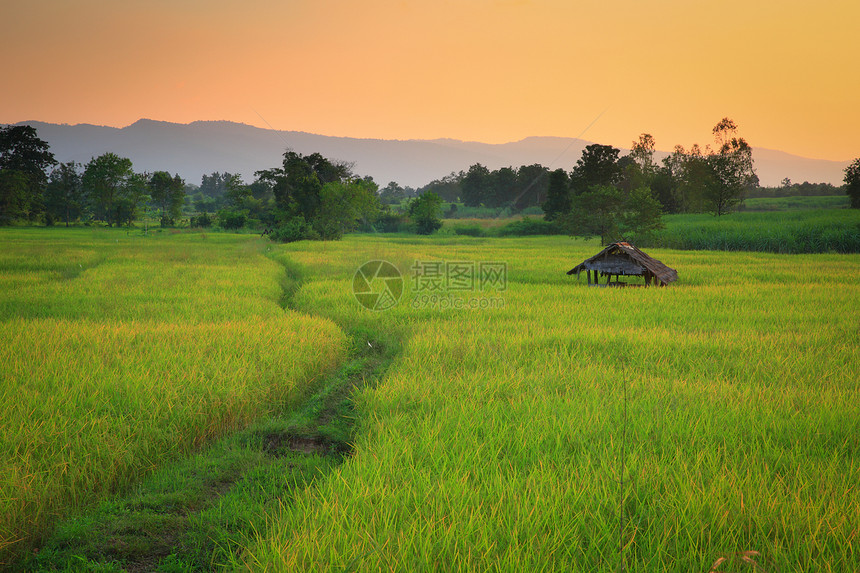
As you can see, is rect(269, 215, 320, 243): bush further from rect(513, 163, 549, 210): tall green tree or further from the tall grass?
rect(513, 163, 549, 210): tall green tree

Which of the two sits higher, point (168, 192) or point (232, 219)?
point (168, 192)

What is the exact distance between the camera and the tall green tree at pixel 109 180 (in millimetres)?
45781

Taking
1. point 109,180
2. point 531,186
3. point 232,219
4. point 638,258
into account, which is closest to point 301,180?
point 232,219

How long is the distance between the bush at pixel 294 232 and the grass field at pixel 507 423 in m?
27.4

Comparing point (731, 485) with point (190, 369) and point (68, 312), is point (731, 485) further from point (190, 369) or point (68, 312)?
point (68, 312)

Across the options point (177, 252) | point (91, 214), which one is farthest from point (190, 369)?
point (91, 214)

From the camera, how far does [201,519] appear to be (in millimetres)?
3252

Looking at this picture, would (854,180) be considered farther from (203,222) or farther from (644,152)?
(203,222)

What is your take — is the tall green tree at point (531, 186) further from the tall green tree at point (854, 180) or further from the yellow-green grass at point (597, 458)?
the yellow-green grass at point (597, 458)

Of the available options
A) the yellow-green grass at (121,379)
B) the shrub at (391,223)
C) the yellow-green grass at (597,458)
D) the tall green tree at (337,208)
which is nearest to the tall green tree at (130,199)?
the tall green tree at (337,208)

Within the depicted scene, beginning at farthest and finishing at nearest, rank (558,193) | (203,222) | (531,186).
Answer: (531,186)
(203,222)
(558,193)

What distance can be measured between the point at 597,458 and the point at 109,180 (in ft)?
183

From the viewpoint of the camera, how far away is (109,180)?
152 ft

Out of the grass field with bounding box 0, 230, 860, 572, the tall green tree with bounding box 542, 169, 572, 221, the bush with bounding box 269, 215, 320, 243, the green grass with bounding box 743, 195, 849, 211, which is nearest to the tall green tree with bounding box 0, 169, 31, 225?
the bush with bounding box 269, 215, 320, 243
